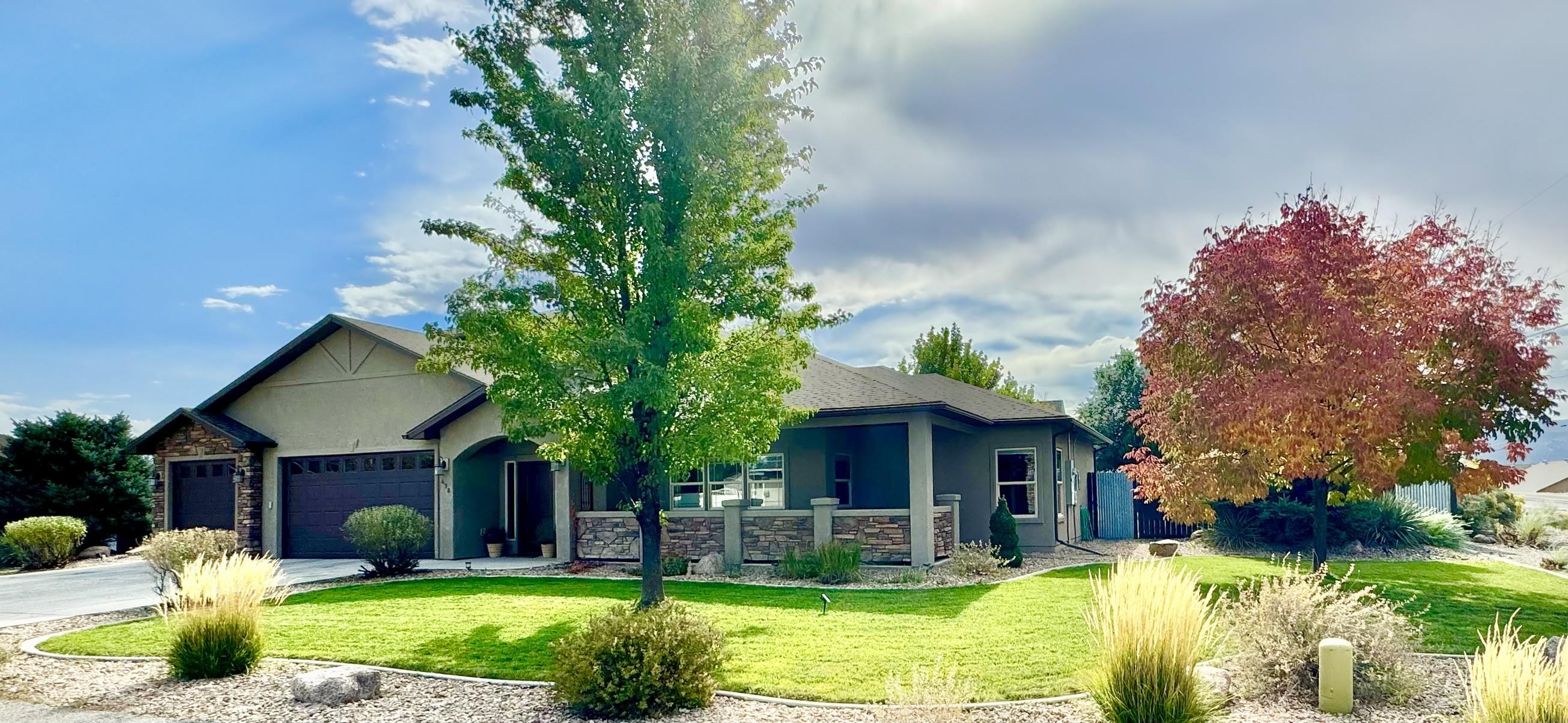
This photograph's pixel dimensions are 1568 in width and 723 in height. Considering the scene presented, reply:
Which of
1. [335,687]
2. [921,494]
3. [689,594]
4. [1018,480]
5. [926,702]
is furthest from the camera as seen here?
[1018,480]

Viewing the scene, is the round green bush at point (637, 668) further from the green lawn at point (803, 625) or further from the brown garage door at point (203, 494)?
the brown garage door at point (203, 494)

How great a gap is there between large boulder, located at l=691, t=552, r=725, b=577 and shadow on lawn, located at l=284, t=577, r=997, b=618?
0.79 metres

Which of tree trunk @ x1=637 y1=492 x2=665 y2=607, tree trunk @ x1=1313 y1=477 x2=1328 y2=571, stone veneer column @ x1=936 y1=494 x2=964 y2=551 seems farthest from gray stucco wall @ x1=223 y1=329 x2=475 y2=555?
tree trunk @ x1=1313 y1=477 x2=1328 y2=571

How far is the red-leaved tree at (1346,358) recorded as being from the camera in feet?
Result: 36.7

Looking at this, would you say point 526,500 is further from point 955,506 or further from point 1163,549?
point 1163,549

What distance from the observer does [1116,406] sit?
3141cm

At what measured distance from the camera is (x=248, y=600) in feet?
28.0

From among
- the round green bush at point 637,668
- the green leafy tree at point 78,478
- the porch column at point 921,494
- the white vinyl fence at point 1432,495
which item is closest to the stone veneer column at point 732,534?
the porch column at point 921,494

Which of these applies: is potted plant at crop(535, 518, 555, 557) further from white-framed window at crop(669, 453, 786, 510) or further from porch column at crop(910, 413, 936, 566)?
porch column at crop(910, 413, 936, 566)

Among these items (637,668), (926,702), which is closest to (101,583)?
(637,668)

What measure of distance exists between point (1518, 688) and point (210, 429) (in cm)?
2329

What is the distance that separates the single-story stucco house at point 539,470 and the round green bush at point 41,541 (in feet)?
5.95

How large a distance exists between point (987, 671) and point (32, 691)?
8083 millimetres

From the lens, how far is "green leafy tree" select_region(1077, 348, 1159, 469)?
3053 cm
